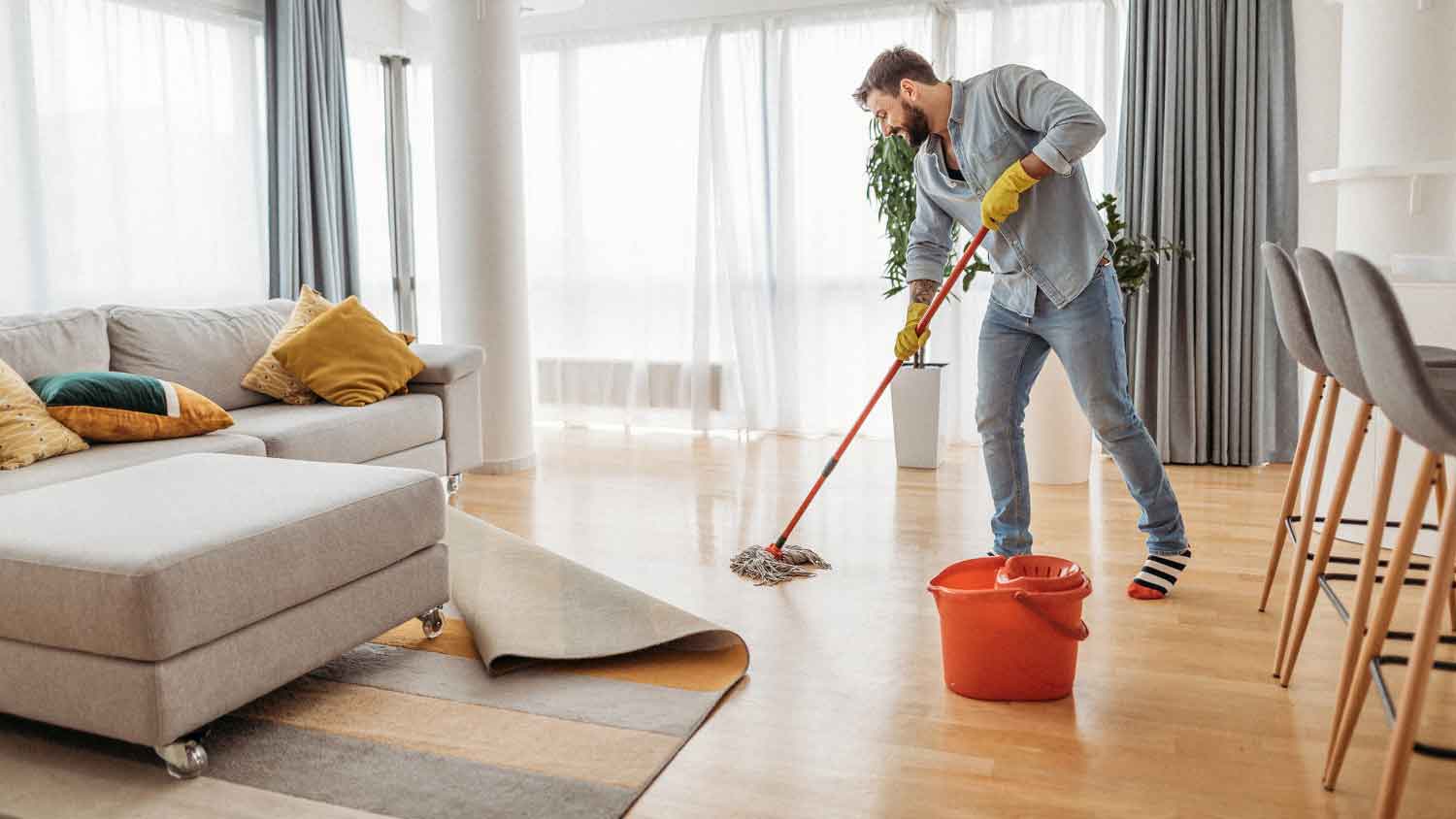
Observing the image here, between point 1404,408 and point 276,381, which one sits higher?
point 1404,408

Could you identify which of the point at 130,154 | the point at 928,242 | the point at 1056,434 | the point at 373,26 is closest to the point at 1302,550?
the point at 928,242

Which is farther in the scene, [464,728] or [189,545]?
[464,728]

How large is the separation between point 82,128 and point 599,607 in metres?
3.39

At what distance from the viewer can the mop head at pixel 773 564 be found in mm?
3328

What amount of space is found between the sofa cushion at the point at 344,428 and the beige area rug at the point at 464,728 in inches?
41.5

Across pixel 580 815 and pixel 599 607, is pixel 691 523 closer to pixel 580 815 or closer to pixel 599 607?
pixel 599 607

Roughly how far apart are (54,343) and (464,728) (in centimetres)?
219

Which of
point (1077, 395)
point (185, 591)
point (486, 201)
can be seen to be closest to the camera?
point (185, 591)

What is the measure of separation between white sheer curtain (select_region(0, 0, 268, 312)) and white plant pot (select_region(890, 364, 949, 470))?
10.2 feet

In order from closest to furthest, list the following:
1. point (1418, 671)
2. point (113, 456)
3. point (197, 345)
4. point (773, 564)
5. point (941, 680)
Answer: point (1418, 671) < point (941, 680) < point (113, 456) < point (773, 564) < point (197, 345)

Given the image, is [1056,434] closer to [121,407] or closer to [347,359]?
[347,359]

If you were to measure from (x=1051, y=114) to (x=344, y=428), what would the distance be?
2430 mm

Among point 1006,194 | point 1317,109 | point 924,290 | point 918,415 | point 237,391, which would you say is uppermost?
point 1317,109

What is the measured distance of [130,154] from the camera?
4.98 m
